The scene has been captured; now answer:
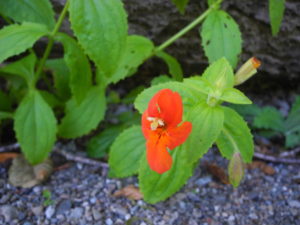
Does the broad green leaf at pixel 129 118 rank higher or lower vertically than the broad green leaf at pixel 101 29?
lower

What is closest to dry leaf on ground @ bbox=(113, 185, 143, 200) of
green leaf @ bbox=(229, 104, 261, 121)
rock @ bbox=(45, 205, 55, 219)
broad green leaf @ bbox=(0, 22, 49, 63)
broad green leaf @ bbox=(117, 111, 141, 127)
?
rock @ bbox=(45, 205, 55, 219)

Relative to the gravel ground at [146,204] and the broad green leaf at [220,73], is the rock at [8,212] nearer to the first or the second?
the gravel ground at [146,204]

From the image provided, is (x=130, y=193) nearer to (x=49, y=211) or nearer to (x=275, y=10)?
(x=49, y=211)

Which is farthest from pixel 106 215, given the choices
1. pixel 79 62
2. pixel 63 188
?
pixel 79 62

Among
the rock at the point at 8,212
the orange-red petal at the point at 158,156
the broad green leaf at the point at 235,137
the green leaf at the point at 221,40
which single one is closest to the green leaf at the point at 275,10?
the green leaf at the point at 221,40

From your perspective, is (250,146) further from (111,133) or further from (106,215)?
(111,133)

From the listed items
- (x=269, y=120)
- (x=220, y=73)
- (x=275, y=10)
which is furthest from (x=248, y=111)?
(x=220, y=73)

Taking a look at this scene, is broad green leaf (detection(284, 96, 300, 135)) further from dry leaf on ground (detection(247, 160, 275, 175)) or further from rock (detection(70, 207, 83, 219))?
rock (detection(70, 207, 83, 219))
